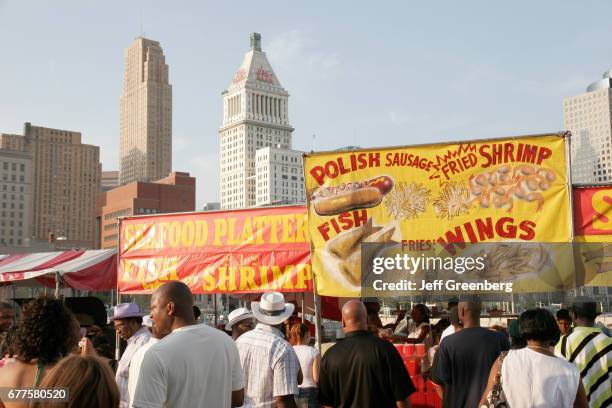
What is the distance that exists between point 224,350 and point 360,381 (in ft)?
4.43

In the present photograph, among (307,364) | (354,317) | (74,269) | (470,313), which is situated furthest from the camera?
(74,269)

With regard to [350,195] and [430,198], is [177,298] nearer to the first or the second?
[350,195]

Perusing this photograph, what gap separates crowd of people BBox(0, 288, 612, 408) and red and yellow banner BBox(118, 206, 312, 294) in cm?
353

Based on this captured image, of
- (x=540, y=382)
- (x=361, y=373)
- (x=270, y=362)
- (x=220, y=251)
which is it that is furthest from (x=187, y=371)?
(x=220, y=251)

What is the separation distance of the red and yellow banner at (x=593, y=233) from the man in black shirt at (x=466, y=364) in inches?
151

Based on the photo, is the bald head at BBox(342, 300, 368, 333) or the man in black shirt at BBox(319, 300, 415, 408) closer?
the man in black shirt at BBox(319, 300, 415, 408)

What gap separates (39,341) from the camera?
12.9 feet

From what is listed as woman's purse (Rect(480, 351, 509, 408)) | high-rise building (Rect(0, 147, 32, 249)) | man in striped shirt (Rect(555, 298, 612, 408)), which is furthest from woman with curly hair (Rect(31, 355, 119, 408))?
high-rise building (Rect(0, 147, 32, 249))

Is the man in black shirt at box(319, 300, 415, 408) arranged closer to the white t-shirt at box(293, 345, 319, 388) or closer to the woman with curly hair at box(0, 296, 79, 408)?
the woman with curly hair at box(0, 296, 79, 408)

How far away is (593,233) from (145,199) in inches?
6534

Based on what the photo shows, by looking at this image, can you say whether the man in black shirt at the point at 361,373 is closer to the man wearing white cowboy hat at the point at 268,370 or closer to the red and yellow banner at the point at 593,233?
the man wearing white cowboy hat at the point at 268,370

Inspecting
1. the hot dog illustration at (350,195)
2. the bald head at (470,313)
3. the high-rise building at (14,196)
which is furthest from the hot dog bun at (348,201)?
the high-rise building at (14,196)

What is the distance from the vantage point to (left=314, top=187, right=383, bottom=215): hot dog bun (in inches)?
392

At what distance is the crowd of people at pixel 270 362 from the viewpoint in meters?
3.89
